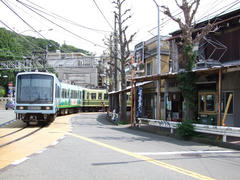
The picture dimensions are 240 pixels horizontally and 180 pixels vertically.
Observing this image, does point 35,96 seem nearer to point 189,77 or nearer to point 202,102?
point 189,77

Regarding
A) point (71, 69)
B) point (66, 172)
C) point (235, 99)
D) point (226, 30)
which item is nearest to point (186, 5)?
point (226, 30)

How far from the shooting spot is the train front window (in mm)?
15242

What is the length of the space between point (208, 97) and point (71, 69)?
51.6 m

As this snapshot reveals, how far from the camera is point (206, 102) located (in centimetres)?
1563

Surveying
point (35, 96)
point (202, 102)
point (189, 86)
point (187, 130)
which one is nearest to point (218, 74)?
point (202, 102)

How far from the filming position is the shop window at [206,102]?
50.0ft

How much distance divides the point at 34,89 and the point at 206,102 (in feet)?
33.2

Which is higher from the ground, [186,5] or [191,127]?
[186,5]

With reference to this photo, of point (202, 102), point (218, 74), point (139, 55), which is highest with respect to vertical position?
point (139, 55)

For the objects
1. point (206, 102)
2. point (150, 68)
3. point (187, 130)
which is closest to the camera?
point (187, 130)

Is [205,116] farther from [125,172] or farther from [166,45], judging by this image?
[125,172]

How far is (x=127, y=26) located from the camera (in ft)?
73.9

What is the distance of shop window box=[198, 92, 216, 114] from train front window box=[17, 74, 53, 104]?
893cm

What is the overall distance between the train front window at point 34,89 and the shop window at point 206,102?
29.3 ft
